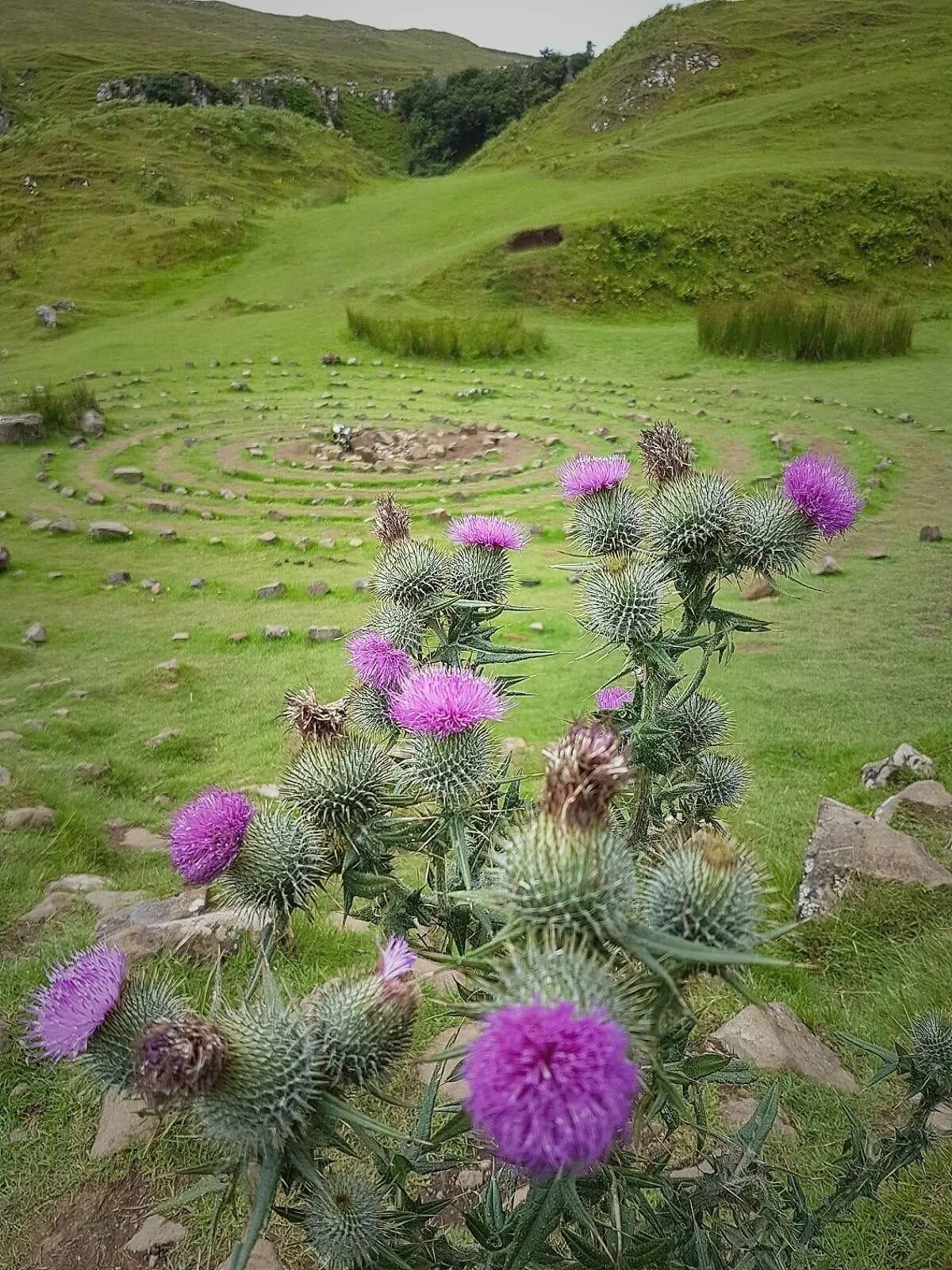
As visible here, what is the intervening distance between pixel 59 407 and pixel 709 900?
1527cm

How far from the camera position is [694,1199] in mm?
1634

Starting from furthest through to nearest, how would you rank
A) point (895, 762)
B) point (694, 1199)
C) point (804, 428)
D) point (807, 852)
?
1. point (804, 428)
2. point (895, 762)
3. point (807, 852)
4. point (694, 1199)

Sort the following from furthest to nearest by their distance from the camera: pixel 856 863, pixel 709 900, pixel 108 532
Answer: pixel 108 532 < pixel 856 863 < pixel 709 900

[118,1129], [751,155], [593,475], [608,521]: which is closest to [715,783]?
[608,521]

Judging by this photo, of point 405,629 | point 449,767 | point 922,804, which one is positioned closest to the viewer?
point 449,767

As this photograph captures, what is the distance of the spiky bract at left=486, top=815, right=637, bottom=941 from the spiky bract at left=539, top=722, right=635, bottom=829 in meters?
0.03

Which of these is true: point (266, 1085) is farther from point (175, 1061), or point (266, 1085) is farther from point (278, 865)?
point (278, 865)

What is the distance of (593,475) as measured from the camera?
104 inches

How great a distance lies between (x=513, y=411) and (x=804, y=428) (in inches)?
191

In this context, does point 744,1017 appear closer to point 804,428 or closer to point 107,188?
point 804,428

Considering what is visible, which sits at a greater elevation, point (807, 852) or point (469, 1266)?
point (469, 1266)

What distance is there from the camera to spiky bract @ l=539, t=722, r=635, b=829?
1.29 m

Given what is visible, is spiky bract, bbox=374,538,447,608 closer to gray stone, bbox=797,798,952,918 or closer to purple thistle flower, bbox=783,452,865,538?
purple thistle flower, bbox=783,452,865,538

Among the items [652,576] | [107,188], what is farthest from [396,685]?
[107,188]
